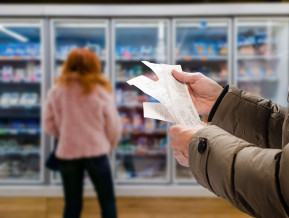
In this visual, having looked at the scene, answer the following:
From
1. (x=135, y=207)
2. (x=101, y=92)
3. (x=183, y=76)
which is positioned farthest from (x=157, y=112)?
(x=135, y=207)

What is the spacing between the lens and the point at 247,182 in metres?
0.66

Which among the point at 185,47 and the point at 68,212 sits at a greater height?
the point at 185,47

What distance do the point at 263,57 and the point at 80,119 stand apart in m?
2.12

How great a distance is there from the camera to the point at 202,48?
139 inches

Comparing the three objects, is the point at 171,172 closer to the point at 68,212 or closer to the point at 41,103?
the point at 68,212

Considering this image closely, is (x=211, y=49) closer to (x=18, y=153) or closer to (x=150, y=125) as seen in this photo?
(x=150, y=125)

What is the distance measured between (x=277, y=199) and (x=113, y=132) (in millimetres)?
1908

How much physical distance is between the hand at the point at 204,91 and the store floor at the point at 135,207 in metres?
2.11

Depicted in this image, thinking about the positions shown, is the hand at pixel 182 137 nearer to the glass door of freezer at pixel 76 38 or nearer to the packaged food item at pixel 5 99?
the glass door of freezer at pixel 76 38

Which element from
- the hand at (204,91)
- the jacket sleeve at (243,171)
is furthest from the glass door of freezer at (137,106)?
the jacket sleeve at (243,171)

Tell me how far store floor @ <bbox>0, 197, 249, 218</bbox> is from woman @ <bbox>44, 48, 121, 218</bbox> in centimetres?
76

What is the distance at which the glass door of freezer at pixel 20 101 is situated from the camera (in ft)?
11.1

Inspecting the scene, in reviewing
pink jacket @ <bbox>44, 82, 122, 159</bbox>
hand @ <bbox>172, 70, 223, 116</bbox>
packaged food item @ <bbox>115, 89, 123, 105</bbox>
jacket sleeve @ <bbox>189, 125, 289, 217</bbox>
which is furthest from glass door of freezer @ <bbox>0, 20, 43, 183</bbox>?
jacket sleeve @ <bbox>189, 125, 289, 217</bbox>

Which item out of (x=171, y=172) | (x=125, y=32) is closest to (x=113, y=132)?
(x=171, y=172)
